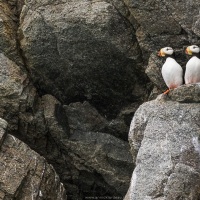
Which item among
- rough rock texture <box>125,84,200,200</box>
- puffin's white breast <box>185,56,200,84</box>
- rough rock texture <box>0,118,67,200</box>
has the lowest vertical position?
rough rock texture <box>0,118,67,200</box>

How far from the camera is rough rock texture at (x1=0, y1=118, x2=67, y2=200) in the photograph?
10.9 m

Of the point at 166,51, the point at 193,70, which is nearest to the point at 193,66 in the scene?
the point at 193,70

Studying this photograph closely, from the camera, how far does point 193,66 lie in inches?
427

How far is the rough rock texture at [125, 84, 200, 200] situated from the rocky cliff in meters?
1.37

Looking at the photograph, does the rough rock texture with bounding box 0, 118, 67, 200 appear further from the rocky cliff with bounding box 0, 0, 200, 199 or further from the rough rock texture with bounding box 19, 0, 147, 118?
the rough rock texture with bounding box 19, 0, 147, 118

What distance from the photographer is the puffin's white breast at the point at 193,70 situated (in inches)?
427

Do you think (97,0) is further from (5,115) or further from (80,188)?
(80,188)

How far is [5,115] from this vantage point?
497 inches

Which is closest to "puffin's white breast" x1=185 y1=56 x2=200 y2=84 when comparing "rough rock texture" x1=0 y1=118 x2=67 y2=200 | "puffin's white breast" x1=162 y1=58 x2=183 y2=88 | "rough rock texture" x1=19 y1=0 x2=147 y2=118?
"puffin's white breast" x1=162 y1=58 x2=183 y2=88

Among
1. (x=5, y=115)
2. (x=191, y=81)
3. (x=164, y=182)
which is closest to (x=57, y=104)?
(x=5, y=115)

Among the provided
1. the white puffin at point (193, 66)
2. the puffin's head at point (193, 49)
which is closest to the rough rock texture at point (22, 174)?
the white puffin at point (193, 66)

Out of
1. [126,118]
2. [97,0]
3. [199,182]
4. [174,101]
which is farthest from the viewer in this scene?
[126,118]

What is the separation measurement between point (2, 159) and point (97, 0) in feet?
10.6

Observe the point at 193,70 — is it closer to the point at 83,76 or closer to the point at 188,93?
the point at 188,93
